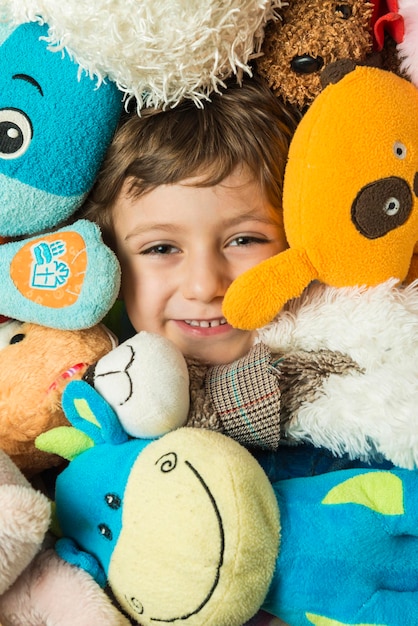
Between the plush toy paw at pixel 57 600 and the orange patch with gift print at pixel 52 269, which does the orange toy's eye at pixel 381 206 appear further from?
the plush toy paw at pixel 57 600

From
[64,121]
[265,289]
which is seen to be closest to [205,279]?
[265,289]

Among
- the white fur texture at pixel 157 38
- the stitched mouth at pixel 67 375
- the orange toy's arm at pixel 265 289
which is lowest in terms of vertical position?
the stitched mouth at pixel 67 375

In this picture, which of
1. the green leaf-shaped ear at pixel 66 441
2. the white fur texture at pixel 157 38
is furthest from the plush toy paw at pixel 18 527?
the white fur texture at pixel 157 38

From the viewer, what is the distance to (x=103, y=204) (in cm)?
99

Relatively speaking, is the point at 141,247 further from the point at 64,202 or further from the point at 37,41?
the point at 37,41

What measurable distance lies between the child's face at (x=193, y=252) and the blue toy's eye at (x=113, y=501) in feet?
1.08

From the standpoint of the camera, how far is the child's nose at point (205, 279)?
3.03ft

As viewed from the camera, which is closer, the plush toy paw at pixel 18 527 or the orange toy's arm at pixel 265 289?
the plush toy paw at pixel 18 527

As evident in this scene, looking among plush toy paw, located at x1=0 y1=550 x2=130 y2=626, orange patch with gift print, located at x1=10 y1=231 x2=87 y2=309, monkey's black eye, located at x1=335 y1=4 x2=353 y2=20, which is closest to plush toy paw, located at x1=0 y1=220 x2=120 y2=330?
orange patch with gift print, located at x1=10 y1=231 x2=87 y2=309

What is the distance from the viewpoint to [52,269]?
2.82 ft

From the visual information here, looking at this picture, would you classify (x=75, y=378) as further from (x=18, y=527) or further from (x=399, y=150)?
(x=399, y=150)

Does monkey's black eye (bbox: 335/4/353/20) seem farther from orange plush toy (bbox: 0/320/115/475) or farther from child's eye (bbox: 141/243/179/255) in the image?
orange plush toy (bbox: 0/320/115/475)

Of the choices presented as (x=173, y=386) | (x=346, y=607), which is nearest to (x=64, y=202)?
(x=173, y=386)

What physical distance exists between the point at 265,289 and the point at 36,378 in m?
0.30
